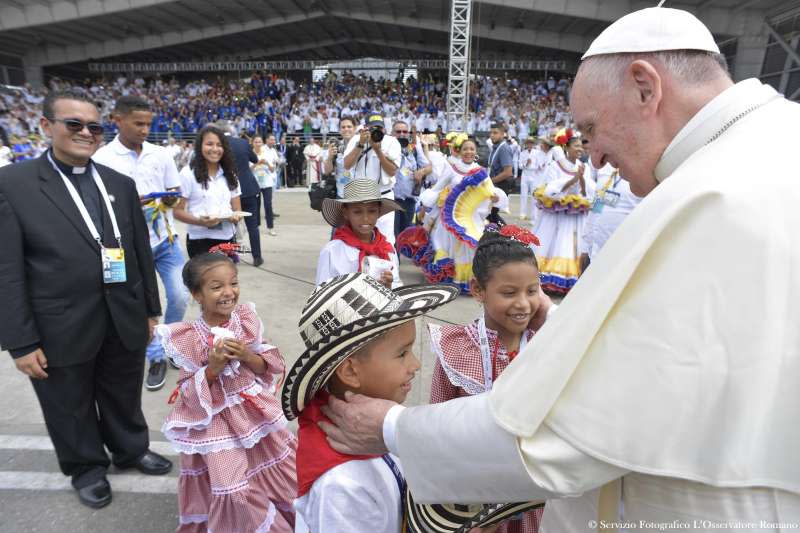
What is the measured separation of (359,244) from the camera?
11.7ft

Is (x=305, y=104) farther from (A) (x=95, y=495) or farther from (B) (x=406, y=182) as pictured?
(A) (x=95, y=495)

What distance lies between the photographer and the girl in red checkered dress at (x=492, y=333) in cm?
216

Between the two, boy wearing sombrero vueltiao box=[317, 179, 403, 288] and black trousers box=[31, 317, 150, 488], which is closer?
black trousers box=[31, 317, 150, 488]

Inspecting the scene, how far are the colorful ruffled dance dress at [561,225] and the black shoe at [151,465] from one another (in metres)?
4.84

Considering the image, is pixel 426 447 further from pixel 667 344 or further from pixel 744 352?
pixel 744 352

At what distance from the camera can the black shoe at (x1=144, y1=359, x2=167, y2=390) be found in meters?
3.96

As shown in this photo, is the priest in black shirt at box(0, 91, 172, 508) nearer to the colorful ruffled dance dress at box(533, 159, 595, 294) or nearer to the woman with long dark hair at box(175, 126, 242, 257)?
the woman with long dark hair at box(175, 126, 242, 257)

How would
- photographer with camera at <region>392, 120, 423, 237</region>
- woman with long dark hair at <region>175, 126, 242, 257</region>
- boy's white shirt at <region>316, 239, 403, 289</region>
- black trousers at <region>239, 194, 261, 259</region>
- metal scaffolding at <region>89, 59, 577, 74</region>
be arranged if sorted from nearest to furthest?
boy's white shirt at <region>316, 239, 403, 289</region>
woman with long dark hair at <region>175, 126, 242, 257</region>
black trousers at <region>239, 194, 261, 259</region>
photographer with camera at <region>392, 120, 423, 237</region>
metal scaffolding at <region>89, 59, 577, 74</region>

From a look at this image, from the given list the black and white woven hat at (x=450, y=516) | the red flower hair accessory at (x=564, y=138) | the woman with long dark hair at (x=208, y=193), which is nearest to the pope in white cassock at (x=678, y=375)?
the black and white woven hat at (x=450, y=516)

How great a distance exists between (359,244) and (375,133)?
2.74 m

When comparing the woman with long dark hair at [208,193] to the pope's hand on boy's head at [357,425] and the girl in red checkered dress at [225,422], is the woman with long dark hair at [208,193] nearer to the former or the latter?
the girl in red checkered dress at [225,422]

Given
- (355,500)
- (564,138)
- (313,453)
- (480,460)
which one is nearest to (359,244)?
(313,453)

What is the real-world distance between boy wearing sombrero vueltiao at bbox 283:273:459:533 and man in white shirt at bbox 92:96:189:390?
2968 mm

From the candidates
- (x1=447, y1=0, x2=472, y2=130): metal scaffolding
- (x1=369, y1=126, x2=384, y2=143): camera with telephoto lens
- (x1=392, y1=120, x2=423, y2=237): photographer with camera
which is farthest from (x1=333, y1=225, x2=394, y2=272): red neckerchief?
(x1=447, y1=0, x2=472, y2=130): metal scaffolding
